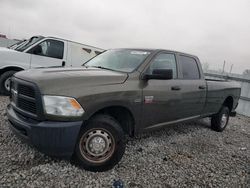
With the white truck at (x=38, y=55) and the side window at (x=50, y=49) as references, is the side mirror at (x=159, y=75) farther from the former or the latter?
the side window at (x=50, y=49)

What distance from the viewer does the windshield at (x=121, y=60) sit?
12.7ft

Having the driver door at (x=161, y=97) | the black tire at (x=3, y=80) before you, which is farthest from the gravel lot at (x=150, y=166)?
the black tire at (x=3, y=80)

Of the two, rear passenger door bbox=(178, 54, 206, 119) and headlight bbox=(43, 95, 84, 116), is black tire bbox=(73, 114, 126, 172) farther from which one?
rear passenger door bbox=(178, 54, 206, 119)

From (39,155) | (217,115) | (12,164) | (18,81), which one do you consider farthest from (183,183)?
(217,115)

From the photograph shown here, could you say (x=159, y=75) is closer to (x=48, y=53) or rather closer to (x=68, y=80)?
(x=68, y=80)

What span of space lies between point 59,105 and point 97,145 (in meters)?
0.79

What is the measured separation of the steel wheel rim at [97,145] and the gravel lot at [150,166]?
0.21 meters

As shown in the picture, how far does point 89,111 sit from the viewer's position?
2.95 metres

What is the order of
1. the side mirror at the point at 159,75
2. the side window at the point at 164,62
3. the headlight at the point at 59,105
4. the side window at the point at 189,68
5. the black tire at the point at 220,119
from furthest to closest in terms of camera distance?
the black tire at the point at 220,119 < the side window at the point at 189,68 < the side window at the point at 164,62 < the side mirror at the point at 159,75 < the headlight at the point at 59,105

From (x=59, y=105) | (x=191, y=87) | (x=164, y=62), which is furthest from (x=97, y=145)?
(x=191, y=87)

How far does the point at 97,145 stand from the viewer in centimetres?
316

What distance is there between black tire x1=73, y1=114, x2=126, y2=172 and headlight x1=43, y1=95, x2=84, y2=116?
1.12 ft

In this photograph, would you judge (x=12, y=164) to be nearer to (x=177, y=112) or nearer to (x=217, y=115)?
(x=177, y=112)

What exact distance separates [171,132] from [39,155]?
309cm
